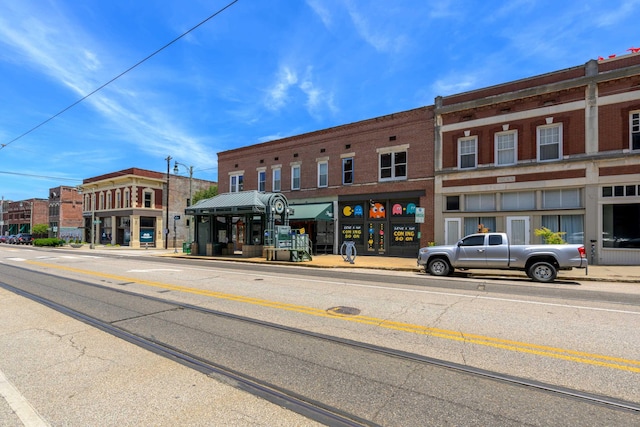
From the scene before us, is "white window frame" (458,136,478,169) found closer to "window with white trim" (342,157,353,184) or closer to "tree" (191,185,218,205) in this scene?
"window with white trim" (342,157,353,184)

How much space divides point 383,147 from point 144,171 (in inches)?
1386

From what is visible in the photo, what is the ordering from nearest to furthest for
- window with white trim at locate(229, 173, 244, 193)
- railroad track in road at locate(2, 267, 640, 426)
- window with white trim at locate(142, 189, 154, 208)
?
railroad track in road at locate(2, 267, 640, 426)
window with white trim at locate(229, 173, 244, 193)
window with white trim at locate(142, 189, 154, 208)

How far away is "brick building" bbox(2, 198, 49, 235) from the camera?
2803 inches

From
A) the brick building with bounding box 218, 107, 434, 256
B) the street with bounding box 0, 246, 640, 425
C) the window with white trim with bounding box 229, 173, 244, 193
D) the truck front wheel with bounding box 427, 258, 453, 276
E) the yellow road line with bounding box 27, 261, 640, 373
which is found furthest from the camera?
the window with white trim with bounding box 229, 173, 244, 193

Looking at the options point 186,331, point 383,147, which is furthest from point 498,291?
point 383,147

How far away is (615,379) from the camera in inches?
153

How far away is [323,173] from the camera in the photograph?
2634 centimetres

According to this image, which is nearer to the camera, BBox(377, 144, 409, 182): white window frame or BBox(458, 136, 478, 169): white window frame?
BBox(458, 136, 478, 169): white window frame

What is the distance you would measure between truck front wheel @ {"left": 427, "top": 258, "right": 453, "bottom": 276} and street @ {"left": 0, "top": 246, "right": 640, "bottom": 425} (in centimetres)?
222

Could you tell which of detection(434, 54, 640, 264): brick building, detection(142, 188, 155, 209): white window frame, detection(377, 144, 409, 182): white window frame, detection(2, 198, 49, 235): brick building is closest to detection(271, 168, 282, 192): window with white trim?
detection(377, 144, 409, 182): white window frame

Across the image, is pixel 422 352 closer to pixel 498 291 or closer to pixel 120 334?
pixel 120 334

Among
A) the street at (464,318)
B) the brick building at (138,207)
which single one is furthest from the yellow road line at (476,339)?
the brick building at (138,207)

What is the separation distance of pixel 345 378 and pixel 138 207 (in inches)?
1856

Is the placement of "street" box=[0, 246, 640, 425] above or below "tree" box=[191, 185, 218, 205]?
below
